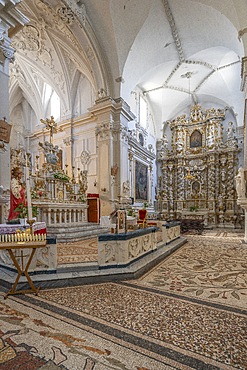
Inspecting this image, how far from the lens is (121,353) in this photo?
195cm

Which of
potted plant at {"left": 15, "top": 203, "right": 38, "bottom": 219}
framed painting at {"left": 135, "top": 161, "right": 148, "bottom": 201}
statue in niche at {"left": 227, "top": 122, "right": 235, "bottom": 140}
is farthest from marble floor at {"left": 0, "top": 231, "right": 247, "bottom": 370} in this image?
statue in niche at {"left": 227, "top": 122, "right": 235, "bottom": 140}

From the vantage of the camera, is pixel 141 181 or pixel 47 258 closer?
pixel 47 258

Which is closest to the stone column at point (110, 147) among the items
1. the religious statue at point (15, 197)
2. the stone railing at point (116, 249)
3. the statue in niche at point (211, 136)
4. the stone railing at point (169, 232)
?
the stone railing at point (169, 232)

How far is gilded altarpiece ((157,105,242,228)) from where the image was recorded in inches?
620

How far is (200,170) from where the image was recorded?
1711 cm

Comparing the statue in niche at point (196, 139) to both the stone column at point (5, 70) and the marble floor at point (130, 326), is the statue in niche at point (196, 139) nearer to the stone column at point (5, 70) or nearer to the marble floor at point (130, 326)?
the stone column at point (5, 70)

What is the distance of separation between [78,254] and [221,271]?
301 centimetres

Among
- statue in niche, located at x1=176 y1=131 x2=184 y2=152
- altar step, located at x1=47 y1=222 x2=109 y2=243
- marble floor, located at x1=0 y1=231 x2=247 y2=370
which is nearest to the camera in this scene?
marble floor, located at x1=0 y1=231 x2=247 y2=370

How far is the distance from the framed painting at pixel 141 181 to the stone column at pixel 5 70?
32.2 feet

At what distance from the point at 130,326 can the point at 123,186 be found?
9.81 meters

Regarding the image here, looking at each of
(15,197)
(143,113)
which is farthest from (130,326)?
(143,113)

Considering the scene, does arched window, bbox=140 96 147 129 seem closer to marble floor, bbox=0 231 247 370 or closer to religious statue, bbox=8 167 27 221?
religious statue, bbox=8 167 27 221

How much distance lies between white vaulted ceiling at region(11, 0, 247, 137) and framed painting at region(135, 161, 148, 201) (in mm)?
4086

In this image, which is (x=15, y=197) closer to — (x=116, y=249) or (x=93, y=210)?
(x=116, y=249)
